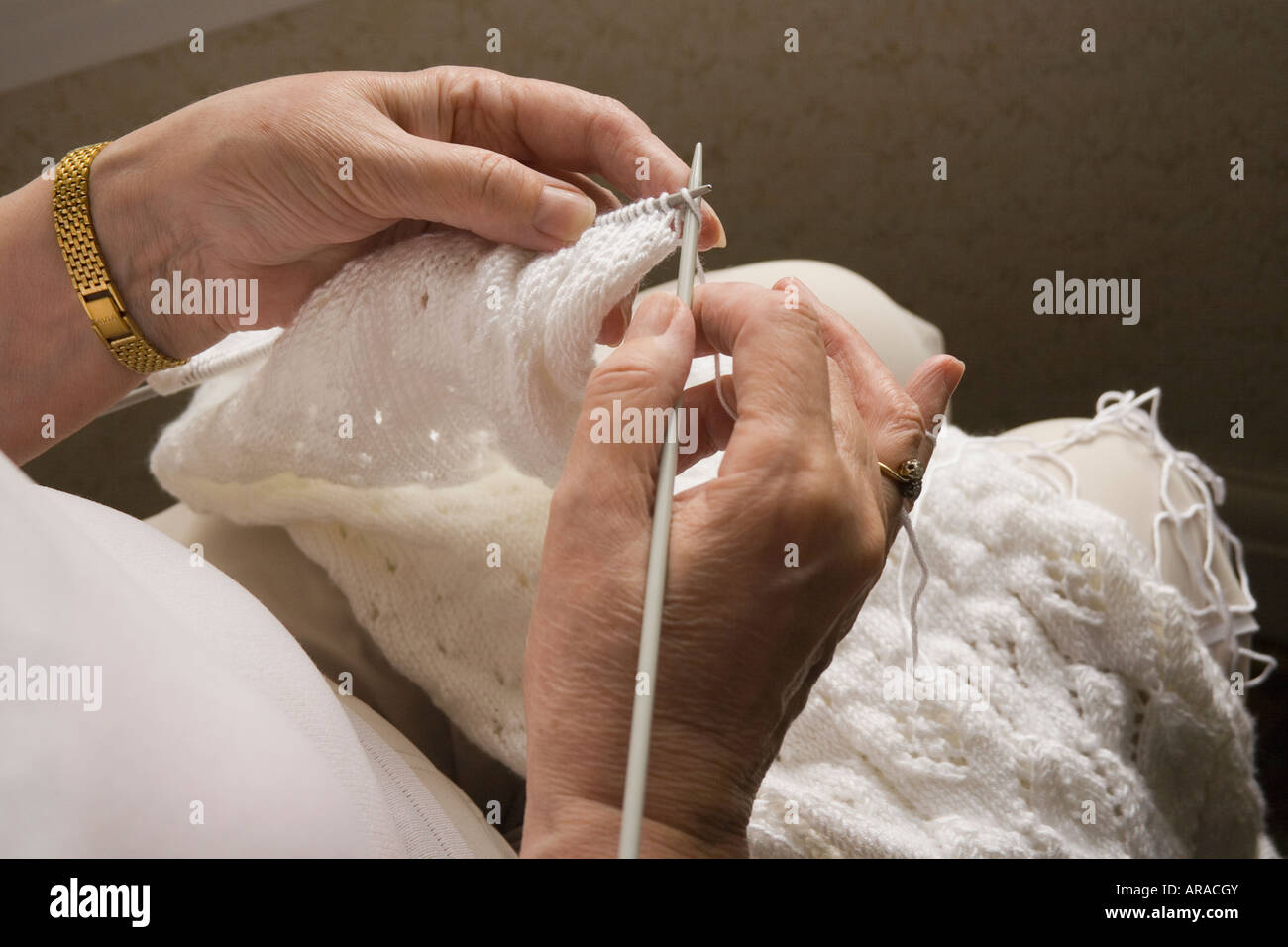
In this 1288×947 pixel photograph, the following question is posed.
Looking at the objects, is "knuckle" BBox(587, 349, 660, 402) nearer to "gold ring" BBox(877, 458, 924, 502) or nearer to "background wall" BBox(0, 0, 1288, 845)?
"gold ring" BBox(877, 458, 924, 502)

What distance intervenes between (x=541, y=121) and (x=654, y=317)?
0.20m

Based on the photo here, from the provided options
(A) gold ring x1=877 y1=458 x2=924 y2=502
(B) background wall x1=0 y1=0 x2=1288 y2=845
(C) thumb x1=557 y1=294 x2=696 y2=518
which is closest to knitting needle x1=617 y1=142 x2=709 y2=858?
(C) thumb x1=557 y1=294 x2=696 y2=518

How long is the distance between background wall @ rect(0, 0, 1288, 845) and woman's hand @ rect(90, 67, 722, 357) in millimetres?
467

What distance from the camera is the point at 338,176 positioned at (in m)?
0.49

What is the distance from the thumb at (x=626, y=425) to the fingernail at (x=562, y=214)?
0.37 feet

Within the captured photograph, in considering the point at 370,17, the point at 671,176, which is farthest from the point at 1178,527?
the point at 370,17

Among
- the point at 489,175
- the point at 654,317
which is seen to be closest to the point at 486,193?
the point at 489,175

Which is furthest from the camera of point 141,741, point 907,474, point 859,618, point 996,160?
point 996,160

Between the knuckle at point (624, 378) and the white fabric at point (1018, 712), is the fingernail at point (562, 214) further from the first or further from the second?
the white fabric at point (1018, 712)

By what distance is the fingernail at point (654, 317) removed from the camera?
405mm

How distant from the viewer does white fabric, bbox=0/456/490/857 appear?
0.97ft

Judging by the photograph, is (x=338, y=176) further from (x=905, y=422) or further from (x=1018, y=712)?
(x=1018, y=712)

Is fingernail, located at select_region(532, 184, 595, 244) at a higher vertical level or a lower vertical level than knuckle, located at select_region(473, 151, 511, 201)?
lower

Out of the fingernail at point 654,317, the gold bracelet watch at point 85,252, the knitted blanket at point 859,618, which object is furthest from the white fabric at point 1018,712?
the gold bracelet watch at point 85,252
